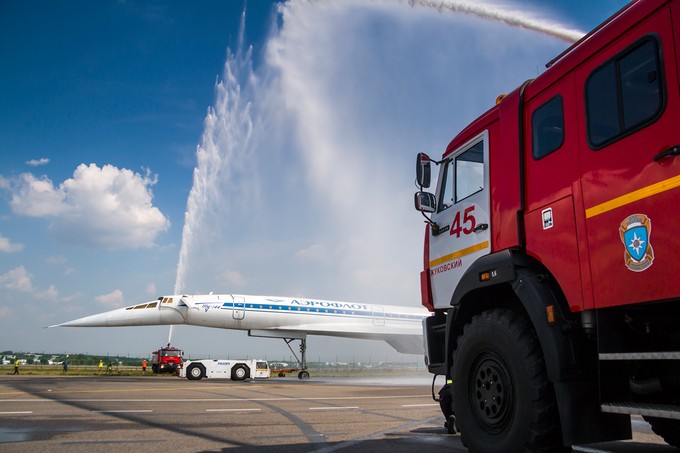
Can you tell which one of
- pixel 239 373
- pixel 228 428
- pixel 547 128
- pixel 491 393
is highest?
pixel 547 128

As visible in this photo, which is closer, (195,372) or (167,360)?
(195,372)

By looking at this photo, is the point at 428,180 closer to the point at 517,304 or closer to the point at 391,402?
the point at 517,304

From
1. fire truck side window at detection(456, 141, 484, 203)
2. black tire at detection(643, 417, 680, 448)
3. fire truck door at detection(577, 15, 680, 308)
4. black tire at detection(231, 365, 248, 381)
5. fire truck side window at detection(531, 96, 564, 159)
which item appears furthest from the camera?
black tire at detection(231, 365, 248, 381)

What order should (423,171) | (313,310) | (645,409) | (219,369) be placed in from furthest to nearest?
(313,310) < (219,369) < (423,171) < (645,409)

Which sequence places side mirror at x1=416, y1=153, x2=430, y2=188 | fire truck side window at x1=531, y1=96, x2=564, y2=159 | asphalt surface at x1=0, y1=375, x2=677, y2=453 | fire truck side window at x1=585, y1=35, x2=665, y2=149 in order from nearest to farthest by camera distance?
fire truck side window at x1=585, y1=35, x2=665, y2=149 < fire truck side window at x1=531, y1=96, x2=564, y2=159 < side mirror at x1=416, y1=153, x2=430, y2=188 < asphalt surface at x1=0, y1=375, x2=677, y2=453

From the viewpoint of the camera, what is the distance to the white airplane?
1219 inches

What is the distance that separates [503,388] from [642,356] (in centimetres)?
136

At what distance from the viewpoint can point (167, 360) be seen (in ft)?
116

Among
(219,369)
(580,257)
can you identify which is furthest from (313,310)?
(580,257)

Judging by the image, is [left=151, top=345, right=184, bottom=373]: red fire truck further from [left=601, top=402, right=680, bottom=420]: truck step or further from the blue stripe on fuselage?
[left=601, top=402, right=680, bottom=420]: truck step

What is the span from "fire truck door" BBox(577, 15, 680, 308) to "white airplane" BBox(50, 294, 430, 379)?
95.0ft

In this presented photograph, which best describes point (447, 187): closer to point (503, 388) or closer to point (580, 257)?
point (580, 257)

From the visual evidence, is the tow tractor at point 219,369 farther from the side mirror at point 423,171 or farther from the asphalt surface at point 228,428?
the side mirror at point 423,171

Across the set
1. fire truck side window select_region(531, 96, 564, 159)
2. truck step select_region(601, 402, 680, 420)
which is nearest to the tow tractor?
fire truck side window select_region(531, 96, 564, 159)
